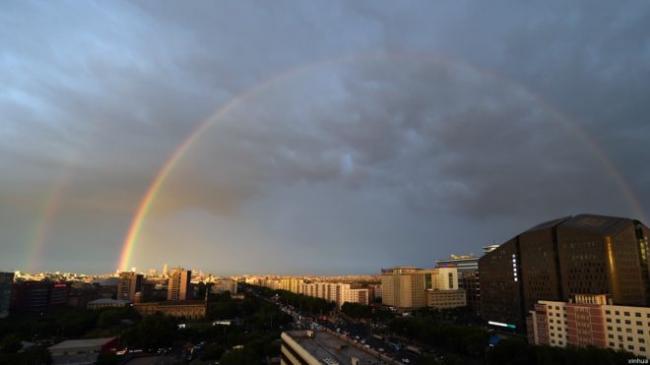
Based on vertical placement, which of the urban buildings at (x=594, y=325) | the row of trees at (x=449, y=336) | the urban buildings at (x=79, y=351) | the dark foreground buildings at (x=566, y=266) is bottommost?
the urban buildings at (x=79, y=351)

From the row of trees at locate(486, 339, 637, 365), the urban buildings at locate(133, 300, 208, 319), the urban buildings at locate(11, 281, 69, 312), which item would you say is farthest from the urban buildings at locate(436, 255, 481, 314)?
the urban buildings at locate(11, 281, 69, 312)

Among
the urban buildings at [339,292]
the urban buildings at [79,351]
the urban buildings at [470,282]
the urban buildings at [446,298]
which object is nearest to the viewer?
the urban buildings at [79,351]

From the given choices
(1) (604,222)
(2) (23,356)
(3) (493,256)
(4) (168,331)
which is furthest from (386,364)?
(3) (493,256)

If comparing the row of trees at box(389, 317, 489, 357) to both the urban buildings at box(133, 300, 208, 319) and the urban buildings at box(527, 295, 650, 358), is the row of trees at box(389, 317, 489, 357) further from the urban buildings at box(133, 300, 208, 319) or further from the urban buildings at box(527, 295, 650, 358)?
the urban buildings at box(133, 300, 208, 319)

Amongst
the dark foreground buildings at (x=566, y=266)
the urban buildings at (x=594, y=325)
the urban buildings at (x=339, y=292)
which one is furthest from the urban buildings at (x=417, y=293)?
the urban buildings at (x=594, y=325)

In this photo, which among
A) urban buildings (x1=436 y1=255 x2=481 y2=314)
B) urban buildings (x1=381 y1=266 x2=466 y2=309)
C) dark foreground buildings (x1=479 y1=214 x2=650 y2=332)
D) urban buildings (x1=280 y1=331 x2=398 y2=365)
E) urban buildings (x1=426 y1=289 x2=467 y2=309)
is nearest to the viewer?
urban buildings (x1=280 y1=331 x2=398 y2=365)

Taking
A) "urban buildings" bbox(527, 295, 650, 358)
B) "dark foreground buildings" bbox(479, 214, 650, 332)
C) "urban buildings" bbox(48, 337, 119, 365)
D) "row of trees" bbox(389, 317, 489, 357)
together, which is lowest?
"urban buildings" bbox(48, 337, 119, 365)

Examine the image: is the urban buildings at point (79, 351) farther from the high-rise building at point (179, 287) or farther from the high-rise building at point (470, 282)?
the high-rise building at point (179, 287)
